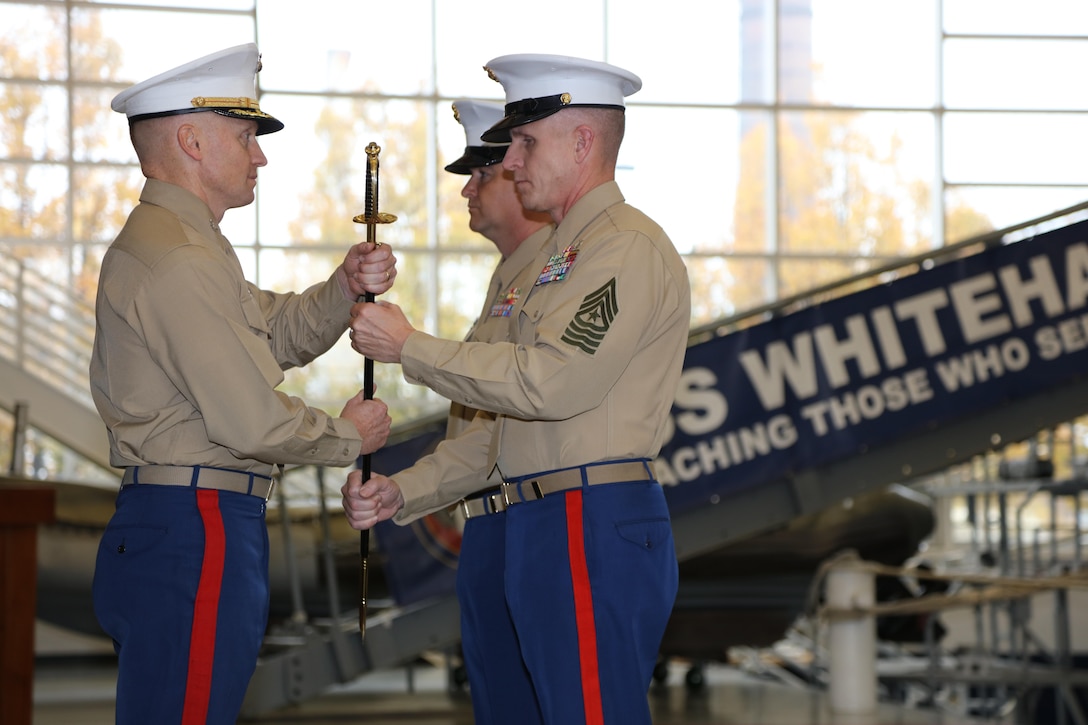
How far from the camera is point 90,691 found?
26.1ft

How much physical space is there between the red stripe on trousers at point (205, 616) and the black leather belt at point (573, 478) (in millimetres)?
640

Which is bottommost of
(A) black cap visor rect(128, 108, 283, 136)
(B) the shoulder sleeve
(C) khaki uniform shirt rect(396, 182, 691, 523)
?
(B) the shoulder sleeve

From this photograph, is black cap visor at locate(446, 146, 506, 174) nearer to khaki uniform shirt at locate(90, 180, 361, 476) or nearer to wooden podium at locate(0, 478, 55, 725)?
khaki uniform shirt at locate(90, 180, 361, 476)

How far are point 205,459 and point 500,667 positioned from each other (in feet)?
3.23

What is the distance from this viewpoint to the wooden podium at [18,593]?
12.9 feet

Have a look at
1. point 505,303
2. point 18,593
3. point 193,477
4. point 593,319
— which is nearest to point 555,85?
point 593,319

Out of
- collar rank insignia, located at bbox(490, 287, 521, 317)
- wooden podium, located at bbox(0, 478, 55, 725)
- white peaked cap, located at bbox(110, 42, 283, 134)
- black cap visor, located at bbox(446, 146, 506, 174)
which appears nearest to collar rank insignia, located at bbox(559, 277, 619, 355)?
collar rank insignia, located at bbox(490, 287, 521, 317)

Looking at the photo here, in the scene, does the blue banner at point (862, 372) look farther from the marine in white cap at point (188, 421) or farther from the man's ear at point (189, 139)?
the man's ear at point (189, 139)

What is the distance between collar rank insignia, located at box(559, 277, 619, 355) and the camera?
264cm

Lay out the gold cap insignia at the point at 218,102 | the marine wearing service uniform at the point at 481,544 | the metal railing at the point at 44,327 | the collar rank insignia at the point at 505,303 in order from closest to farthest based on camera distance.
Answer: the gold cap insignia at the point at 218,102, the marine wearing service uniform at the point at 481,544, the collar rank insignia at the point at 505,303, the metal railing at the point at 44,327

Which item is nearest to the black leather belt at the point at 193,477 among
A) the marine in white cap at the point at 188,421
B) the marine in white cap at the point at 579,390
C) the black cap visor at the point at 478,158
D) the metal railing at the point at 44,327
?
the marine in white cap at the point at 188,421

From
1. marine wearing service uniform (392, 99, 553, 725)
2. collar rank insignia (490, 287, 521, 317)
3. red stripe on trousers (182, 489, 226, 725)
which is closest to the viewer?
red stripe on trousers (182, 489, 226, 725)

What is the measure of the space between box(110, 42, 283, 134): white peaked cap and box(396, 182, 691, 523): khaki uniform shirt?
26.4 inches

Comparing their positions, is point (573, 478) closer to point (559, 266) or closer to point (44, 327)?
point (559, 266)
